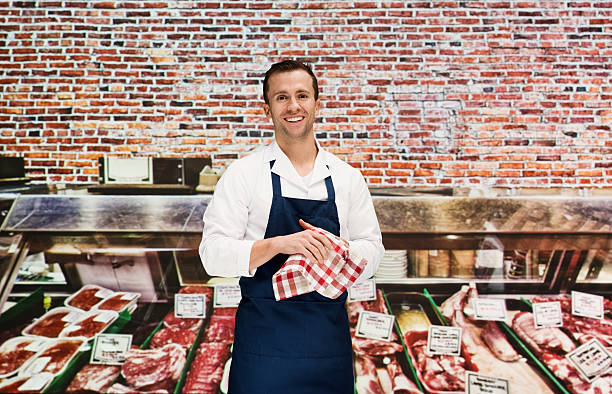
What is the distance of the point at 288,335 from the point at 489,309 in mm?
1439

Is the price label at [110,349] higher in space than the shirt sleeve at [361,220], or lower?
lower

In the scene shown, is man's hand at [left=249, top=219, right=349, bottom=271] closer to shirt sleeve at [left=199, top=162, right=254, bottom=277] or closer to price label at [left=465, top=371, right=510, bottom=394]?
shirt sleeve at [left=199, top=162, right=254, bottom=277]

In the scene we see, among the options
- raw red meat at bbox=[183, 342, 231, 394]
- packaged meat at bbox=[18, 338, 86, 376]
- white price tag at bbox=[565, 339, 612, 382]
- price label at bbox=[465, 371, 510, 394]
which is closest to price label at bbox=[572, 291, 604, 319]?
white price tag at bbox=[565, 339, 612, 382]

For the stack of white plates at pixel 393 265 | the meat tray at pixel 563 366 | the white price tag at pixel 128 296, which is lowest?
the meat tray at pixel 563 366

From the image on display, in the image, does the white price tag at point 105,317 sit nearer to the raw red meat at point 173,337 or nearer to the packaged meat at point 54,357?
the packaged meat at point 54,357

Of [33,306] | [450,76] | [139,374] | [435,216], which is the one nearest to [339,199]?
[435,216]

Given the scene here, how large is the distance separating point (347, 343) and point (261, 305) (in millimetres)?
334

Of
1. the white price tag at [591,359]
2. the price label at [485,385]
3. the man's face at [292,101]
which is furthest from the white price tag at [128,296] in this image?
the white price tag at [591,359]

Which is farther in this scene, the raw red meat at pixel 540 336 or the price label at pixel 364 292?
the price label at pixel 364 292

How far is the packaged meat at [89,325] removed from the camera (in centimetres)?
211

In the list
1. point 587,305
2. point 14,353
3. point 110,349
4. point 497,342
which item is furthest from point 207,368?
point 587,305

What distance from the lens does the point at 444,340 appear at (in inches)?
83.4

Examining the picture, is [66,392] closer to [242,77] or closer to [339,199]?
[339,199]

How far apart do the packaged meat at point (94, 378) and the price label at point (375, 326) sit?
1272 millimetres
